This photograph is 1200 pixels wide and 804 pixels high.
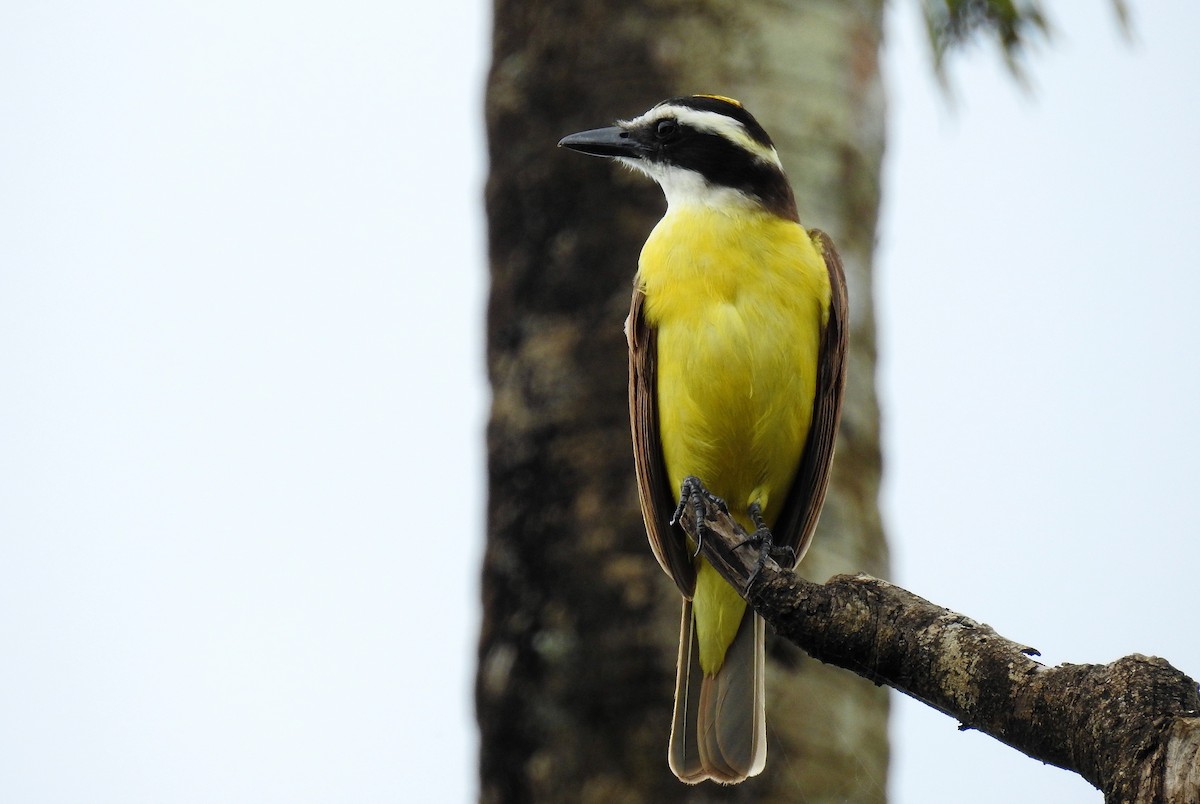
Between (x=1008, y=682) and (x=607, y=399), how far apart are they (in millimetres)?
2748

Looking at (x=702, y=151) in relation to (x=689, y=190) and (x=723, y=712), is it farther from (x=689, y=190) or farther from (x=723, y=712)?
(x=723, y=712)

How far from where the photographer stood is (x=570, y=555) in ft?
17.4

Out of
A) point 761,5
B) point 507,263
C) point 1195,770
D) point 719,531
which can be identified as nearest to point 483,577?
point 507,263

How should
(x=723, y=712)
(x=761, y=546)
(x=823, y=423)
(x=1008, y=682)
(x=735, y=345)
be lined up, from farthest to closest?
(x=823, y=423), (x=723, y=712), (x=735, y=345), (x=761, y=546), (x=1008, y=682)

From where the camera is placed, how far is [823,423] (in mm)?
4918

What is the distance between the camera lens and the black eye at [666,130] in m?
5.34

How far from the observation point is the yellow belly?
4695mm

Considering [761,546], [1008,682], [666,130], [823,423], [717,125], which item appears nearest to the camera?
[1008,682]

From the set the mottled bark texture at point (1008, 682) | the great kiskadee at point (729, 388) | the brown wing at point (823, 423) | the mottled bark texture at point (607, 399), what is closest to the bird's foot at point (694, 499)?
the great kiskadee at point (729, 388)

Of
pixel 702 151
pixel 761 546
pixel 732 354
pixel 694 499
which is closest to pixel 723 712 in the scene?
pixel 694 499

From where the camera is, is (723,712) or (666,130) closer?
(723,712)

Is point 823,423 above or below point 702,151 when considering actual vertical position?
below

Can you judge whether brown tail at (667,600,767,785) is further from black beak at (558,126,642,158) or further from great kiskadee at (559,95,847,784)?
black beak at (558,126,642,158)

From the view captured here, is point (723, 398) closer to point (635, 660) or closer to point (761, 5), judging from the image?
point (635, 660)
